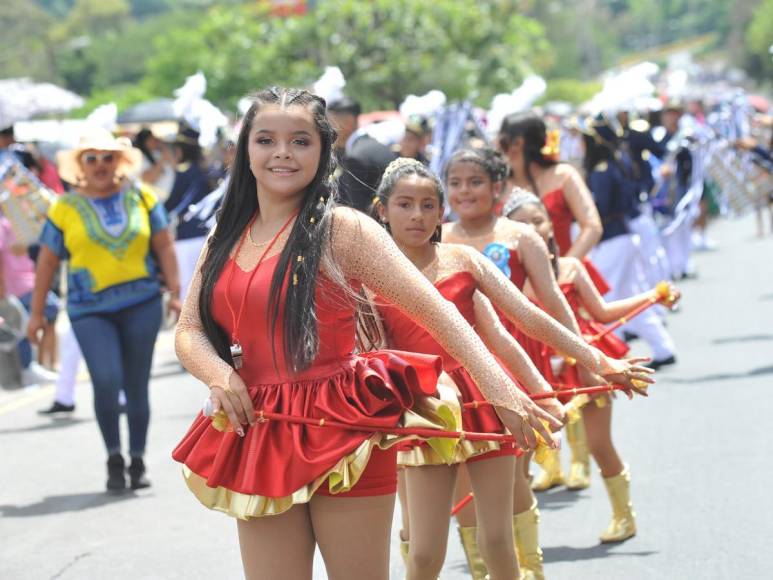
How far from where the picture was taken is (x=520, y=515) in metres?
5.96

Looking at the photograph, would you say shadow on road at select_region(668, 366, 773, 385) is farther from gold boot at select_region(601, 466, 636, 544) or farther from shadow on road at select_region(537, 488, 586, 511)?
gold boot at select_region(601, 466, 636, 544)

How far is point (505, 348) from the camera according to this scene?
5277mm

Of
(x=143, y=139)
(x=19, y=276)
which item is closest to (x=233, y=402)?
(x=19, y=276)

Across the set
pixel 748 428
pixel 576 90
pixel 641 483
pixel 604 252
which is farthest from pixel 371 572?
pixel 576 90

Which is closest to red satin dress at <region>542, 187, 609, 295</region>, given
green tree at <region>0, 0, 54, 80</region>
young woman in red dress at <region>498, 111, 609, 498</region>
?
young woman in red dress at <region>498, 111, 609, 498</region>

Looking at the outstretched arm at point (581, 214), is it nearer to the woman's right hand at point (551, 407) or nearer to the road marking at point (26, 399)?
the woman's right hand at point (551, 407)

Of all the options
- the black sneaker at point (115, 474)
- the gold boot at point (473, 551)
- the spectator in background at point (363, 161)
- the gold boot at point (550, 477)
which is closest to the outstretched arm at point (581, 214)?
the spectator in background at point (363, 161)

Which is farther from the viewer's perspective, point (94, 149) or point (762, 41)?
point (762, 41)

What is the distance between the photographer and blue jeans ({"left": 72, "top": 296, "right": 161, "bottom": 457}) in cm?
859

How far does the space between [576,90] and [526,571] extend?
78.8 metres

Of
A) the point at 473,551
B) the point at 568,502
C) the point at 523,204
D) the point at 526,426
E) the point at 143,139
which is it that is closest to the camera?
the point at 526,426

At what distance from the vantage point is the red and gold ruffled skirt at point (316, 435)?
13.3 feet

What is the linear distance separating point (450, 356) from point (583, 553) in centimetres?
211

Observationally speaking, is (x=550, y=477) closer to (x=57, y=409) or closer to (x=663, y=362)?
(x=663, y=362)
